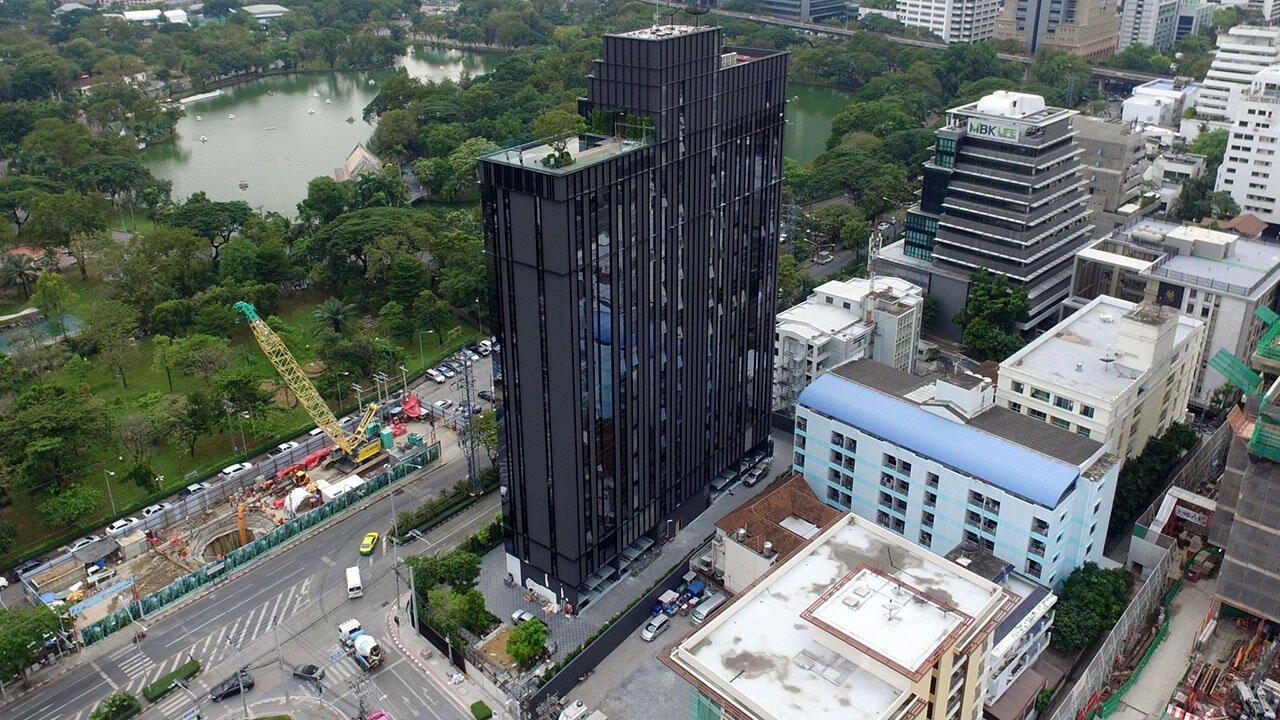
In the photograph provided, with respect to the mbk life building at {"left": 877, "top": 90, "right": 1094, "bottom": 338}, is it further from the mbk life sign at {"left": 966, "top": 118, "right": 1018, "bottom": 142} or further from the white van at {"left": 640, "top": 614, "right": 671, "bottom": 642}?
the white van at {"left": 640, "top": 614, "right": 671, "bottom": 642}

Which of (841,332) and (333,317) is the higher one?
(841,332)

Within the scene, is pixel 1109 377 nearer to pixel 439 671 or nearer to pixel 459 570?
pixel 459 570

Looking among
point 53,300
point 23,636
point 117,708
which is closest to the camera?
point 117,708

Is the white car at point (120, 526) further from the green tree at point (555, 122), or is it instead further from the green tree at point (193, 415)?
the green tree at point (555, 122)

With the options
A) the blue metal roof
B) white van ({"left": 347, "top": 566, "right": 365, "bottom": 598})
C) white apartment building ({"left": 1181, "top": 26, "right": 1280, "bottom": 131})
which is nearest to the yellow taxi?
white van ({"left": 347, "top": 566, "right": 365, "bottom": 598})

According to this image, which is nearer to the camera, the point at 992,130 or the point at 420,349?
the point at 992,130

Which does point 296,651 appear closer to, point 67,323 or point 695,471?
point 695,471

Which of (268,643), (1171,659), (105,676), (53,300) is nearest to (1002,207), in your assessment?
(1171,659)
